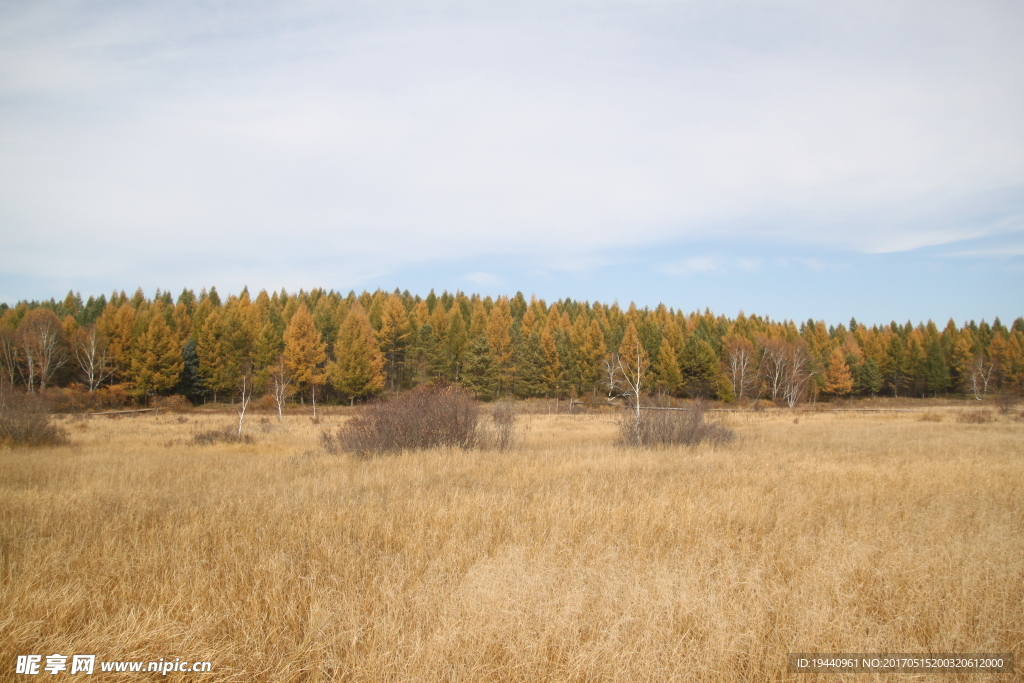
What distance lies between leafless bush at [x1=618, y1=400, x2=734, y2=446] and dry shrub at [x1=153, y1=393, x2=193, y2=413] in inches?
1665

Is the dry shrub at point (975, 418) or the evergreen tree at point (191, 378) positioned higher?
the evergreen tree at point (191, 378)

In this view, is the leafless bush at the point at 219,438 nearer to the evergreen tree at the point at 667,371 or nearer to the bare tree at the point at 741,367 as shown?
the evergreen tree at the point at 667,371

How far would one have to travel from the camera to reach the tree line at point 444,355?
163ft

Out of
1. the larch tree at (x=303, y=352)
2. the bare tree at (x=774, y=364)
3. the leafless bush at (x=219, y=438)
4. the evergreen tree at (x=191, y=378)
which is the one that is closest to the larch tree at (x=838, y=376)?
the bare tree at (x=774, y=364)

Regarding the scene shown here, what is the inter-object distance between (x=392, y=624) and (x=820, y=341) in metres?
90.8

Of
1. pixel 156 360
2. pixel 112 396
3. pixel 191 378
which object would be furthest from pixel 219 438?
pixel 191 378

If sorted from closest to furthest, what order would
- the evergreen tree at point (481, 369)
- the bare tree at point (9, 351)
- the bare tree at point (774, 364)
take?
the bare tree at point (9, 351) < the evergreen tree at point (481, 369) < the bare tree at point (774, 364)

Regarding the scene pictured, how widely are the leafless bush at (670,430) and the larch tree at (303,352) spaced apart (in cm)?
4059

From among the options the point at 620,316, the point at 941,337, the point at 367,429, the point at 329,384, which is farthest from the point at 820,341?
the point at 367,429

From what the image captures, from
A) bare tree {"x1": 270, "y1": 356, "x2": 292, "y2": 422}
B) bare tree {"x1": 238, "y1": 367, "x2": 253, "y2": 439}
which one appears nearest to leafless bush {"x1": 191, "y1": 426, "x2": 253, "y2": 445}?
bare tree {"x1": 238, "y1": 367, "x2": 253, "y2": 439}

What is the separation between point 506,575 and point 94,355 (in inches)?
2333

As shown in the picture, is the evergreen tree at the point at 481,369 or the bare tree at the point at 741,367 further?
the bare tree at the point at 741,367

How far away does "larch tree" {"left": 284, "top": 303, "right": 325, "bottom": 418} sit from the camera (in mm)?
50250

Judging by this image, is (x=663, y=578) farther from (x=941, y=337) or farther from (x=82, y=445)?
(x=941, y=337)
